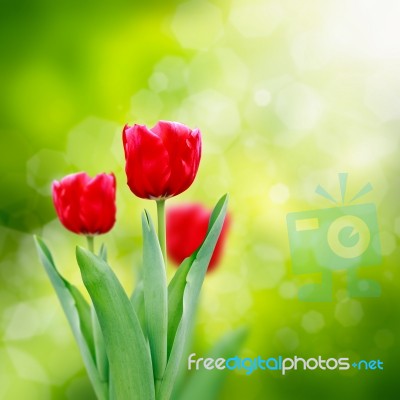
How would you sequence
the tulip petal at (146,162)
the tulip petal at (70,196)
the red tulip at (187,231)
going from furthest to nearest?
the red tulip at (187,231) < the tulip petal at (70,196) < the tulip petal at (146,162)

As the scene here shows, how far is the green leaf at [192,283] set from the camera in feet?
2.78

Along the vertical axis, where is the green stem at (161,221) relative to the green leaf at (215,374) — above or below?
above

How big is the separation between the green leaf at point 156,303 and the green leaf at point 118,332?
0.06 ft

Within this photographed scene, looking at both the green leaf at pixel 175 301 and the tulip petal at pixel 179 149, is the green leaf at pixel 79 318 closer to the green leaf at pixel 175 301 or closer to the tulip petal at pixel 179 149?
the green leaf at pixel 175 301

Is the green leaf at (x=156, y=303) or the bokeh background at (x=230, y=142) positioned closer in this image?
the green leaf at (x=156, y=303)

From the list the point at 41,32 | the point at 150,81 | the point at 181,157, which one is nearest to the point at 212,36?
the point at 150,81

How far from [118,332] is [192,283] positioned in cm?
11

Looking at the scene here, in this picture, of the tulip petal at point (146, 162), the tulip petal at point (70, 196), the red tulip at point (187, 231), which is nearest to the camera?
the tulip petal at point (146, 162)

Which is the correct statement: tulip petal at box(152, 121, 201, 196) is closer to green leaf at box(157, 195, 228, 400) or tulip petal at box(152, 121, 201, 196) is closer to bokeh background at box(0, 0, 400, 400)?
green leaf at box(157, 195, 228, 400)

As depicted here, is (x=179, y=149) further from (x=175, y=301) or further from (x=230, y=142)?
(x=230, y=142)

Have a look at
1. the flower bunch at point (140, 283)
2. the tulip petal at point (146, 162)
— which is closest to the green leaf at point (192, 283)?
the flower bunch at point (140, 283)

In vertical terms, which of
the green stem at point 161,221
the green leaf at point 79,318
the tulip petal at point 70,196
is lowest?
the green leaf at point 79,318

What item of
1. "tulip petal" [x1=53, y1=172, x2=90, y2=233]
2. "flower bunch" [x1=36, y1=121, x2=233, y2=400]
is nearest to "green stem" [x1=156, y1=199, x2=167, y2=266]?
"flower bunch" [x1=36, y1=121, x2=233, y2=400]

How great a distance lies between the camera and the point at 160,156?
756mm
